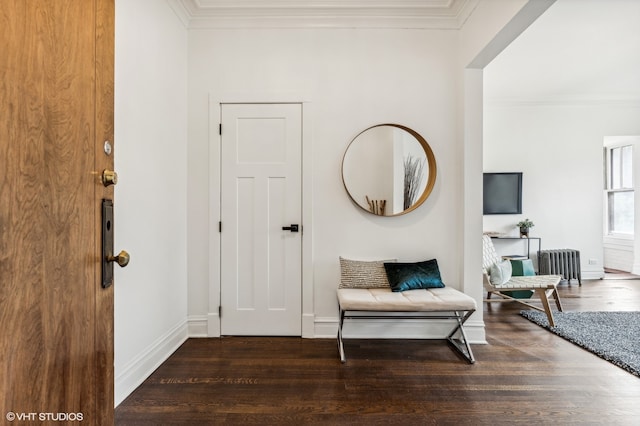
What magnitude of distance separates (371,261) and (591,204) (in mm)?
4477

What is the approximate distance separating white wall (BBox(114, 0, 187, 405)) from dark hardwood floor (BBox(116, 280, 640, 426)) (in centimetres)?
26

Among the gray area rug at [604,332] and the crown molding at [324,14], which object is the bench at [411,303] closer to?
the gray area rug at [604,332]

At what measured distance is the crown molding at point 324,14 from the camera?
2.66 metres

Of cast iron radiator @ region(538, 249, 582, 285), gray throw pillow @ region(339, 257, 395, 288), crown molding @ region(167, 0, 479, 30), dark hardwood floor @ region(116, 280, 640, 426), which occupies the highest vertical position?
crown molding @ region(167, 0, 479, 30)

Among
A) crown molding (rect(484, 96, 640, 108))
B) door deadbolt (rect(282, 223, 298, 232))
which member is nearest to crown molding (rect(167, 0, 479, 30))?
door deadbolt (rect(282, 223, 298, 232))

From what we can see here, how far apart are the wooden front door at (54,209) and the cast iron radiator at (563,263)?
5.49m

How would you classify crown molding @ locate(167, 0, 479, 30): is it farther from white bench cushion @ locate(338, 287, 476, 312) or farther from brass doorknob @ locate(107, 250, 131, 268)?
brass doorknob @ locate(107, 250, 131, 268)

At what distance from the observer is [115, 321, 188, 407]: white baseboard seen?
1.84 metres

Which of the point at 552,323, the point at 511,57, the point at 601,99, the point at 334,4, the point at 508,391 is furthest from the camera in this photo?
the point at 601,99

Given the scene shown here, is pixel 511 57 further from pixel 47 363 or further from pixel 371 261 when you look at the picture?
pixel 47 363

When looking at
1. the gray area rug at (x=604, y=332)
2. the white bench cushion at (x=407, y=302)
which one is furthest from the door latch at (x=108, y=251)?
the gray area rug at (x=604, y=332)

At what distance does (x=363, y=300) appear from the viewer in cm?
236

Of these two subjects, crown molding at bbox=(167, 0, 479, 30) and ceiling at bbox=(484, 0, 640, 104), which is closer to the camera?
crown molding at bbox=(167, 0, 479, 30)

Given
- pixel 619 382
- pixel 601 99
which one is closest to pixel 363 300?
pixel 619 382
